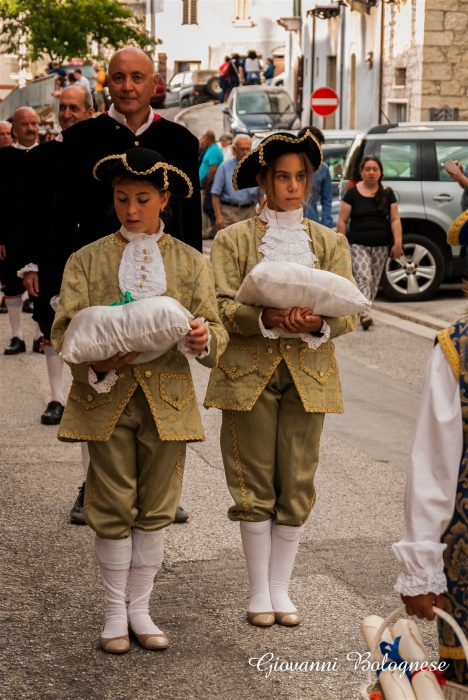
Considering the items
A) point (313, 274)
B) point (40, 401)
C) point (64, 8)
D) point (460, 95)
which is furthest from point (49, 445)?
point (64, 8)

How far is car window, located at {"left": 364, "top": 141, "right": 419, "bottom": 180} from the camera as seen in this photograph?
15.0 metres

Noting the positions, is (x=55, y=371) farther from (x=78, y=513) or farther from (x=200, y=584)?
(x=200, y=584)

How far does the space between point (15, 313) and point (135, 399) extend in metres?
7.21

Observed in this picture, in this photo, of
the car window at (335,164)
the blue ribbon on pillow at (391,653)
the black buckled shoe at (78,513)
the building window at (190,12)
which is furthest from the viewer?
the building window at (190,12)

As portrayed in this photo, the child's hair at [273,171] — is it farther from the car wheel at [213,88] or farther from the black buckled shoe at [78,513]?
the car wheel at [213,88]

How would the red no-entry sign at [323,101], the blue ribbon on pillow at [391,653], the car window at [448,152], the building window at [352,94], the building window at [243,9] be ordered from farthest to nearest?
the building window at [243,9], the building window at [352,94], the red no-entry sign at [323,101], the car window at [448,152], the blue ribbon on pillow at [391,653]

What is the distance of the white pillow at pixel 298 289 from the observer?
4.47 m

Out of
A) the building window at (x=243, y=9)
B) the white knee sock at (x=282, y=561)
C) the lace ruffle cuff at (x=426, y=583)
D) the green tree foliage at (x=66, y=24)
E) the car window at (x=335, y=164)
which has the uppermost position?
the building window at (x=243, y=9)

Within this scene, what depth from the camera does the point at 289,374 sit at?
15.5ft

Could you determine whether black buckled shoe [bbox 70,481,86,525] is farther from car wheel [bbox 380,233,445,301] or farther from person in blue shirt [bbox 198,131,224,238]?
person in blue shirt [bbox 198,131,224,238]

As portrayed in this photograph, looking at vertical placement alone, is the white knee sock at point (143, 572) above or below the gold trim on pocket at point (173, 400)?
below

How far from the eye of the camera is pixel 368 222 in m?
13.0

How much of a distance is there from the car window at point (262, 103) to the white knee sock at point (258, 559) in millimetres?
28275

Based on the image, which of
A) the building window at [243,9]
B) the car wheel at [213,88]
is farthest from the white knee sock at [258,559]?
the building window at [243,9]
